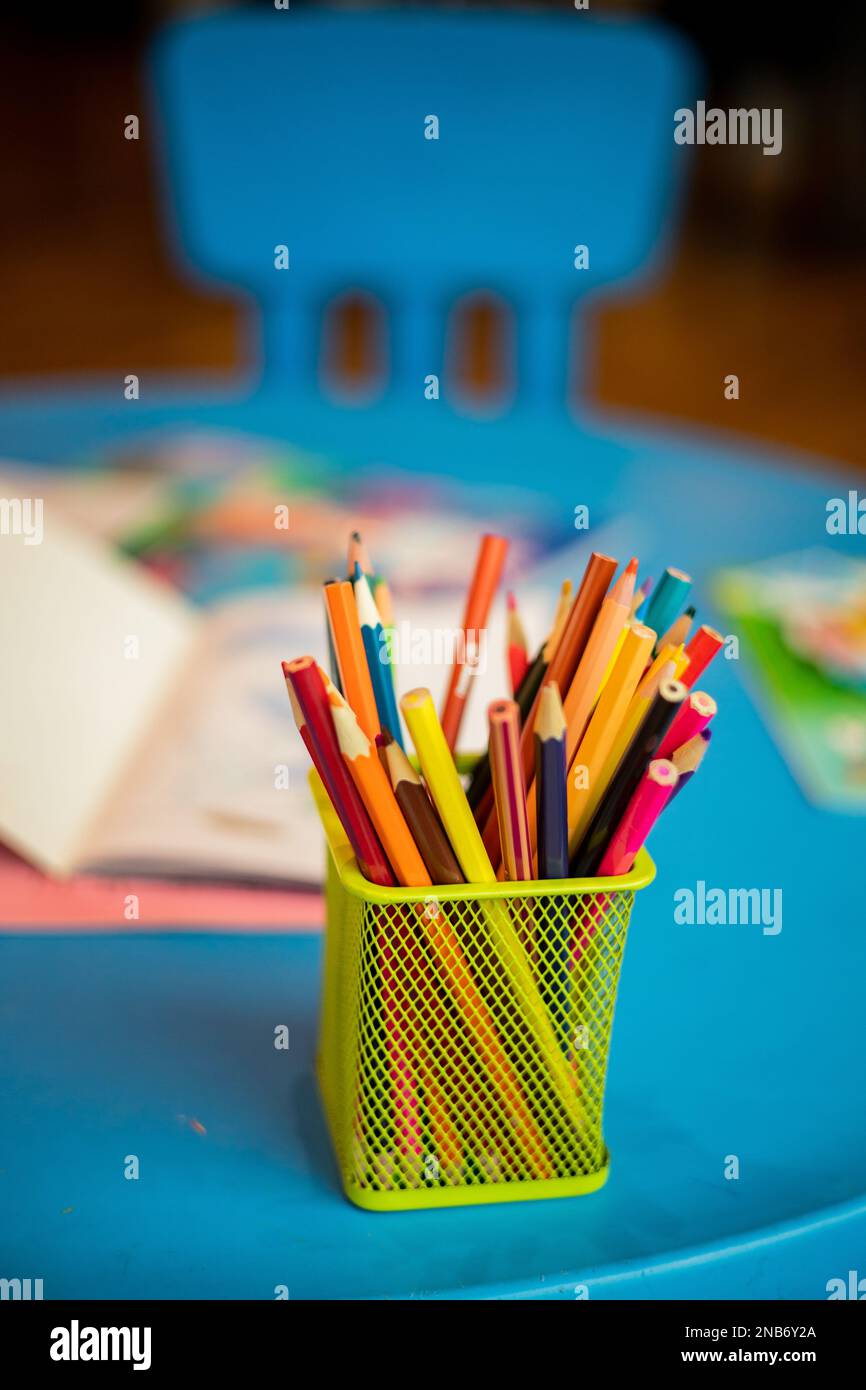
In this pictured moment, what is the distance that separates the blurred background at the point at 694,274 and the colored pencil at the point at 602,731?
9.00ft

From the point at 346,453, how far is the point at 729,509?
31cm

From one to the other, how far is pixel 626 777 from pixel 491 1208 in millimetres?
154

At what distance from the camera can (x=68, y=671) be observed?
81cm

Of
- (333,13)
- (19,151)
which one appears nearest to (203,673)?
(333,13)

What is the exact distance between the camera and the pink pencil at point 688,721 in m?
0.45

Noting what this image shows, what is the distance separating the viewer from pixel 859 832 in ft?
2.35

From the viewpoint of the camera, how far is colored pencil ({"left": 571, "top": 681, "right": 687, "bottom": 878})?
44cm

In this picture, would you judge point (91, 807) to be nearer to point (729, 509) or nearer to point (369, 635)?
point (369, 635)

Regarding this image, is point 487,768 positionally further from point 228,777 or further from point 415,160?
point 415,160

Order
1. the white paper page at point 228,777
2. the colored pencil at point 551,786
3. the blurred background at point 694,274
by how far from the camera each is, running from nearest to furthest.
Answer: the colored pencil at point 551,786 < the white paper page at point 228,777 < the blurred background at point 694,274

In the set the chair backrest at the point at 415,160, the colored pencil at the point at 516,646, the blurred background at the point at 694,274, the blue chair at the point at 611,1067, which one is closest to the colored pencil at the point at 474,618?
the colored pencil at the point at 516,646

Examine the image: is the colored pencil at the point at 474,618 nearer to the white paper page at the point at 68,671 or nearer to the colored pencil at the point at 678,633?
the colored pencil at the point at 678,633

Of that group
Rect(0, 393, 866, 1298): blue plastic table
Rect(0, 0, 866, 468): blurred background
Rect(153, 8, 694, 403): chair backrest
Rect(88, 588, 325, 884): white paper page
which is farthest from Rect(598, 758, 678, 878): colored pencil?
Rect(0, 0, 866, 468): blurred background

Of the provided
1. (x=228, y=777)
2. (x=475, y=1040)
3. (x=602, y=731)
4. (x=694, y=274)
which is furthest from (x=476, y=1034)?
(x=694, y=274)
